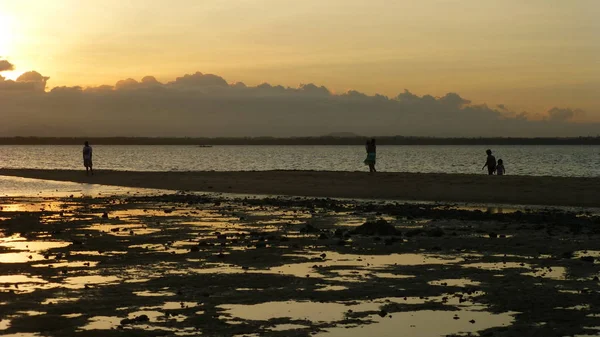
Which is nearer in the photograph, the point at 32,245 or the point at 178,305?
the point at 178,305

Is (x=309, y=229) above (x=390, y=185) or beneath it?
beneath

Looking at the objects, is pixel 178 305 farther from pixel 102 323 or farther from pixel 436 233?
pixel 436 233

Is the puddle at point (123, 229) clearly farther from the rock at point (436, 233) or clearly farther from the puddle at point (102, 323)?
the puddle at point (102, 323)

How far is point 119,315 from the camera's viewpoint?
11.4 meters

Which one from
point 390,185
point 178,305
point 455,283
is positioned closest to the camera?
point 178,305

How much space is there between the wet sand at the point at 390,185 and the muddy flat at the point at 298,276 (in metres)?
8.73

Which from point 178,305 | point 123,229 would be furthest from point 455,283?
point 123,229

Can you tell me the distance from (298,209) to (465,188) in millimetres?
11420

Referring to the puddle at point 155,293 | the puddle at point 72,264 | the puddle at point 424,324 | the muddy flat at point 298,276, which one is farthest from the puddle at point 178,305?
the puddle at point 72,264

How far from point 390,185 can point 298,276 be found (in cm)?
2742

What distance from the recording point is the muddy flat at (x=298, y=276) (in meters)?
11.0

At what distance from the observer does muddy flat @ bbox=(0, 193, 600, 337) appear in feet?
36.0

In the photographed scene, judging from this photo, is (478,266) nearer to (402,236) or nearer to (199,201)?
(402,236)

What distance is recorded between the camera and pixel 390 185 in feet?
137
